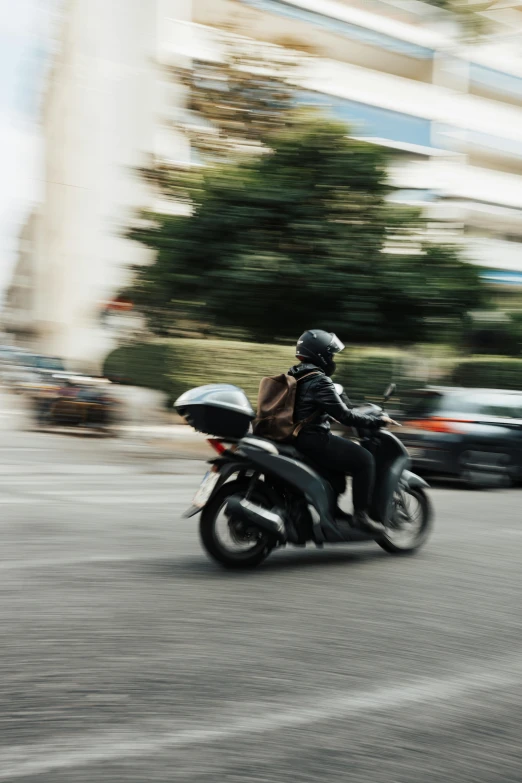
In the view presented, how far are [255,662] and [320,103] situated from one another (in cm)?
2535

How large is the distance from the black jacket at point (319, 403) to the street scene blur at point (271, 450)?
0.03m

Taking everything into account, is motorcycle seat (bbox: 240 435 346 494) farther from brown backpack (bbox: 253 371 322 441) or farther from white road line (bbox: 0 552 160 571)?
white road line (bbox: 0 552 160 571)

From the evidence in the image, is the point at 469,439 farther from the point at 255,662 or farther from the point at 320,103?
the point at 320,103

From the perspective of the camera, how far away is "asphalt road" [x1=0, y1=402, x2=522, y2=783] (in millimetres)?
3234

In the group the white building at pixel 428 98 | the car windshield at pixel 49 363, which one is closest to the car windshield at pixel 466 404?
the car windshield at pixel 49 363

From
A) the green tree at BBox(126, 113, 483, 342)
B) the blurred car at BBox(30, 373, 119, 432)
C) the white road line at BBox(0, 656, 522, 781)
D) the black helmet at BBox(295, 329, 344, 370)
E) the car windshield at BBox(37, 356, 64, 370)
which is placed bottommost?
the blurred car at BBox(30, 373, 119, 432)

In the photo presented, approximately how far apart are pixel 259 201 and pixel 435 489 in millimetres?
7727

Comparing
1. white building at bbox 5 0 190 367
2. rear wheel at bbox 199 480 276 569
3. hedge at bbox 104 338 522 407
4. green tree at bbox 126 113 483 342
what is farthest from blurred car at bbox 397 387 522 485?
white building at bbox 5 0 190 367

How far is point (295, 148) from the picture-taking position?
18219 millimetres

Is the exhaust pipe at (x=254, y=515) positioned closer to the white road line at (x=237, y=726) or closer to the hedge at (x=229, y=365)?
the white road line at (x=237, y=726)

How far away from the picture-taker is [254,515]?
615 centimetres

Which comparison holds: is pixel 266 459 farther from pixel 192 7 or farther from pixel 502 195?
pixel 502 195

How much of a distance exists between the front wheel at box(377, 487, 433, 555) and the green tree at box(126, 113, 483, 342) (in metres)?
10.4

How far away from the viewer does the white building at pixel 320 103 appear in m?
29.8
